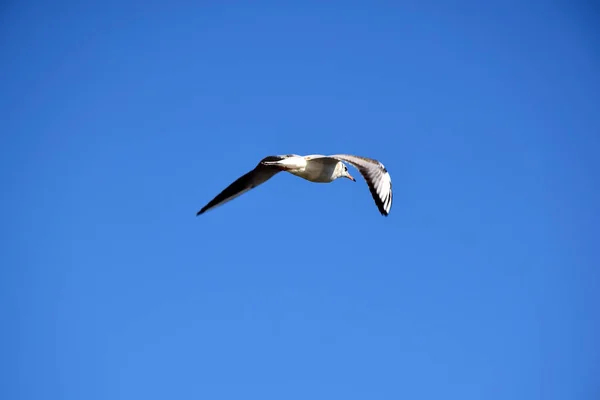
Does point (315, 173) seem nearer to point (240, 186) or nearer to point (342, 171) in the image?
point (342, 171)

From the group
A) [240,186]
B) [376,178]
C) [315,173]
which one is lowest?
[376,178]

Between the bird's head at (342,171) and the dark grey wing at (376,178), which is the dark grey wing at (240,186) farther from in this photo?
the dark grey wing at (376,178)

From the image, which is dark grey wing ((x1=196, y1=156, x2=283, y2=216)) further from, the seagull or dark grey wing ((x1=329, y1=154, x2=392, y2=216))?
dark grey wing ((x1=329, y1=154, x2=392, y2=216))

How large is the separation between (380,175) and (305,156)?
1527 mm

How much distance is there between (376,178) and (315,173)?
1539 mm

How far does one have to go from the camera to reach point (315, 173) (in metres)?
12.3

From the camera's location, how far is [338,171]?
12.9 meters

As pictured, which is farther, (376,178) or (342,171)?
(342,171)

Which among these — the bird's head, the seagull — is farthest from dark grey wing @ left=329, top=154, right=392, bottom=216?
the bird's head

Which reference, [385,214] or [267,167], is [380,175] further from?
[267,167]

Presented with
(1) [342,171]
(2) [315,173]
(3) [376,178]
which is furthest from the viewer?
(1) [342,171]

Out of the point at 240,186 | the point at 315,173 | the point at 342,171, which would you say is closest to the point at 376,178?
the point at 315,173

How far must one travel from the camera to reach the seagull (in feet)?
35.7

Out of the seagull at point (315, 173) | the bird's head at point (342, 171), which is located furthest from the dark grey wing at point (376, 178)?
the bird's head at point (342, 171)
